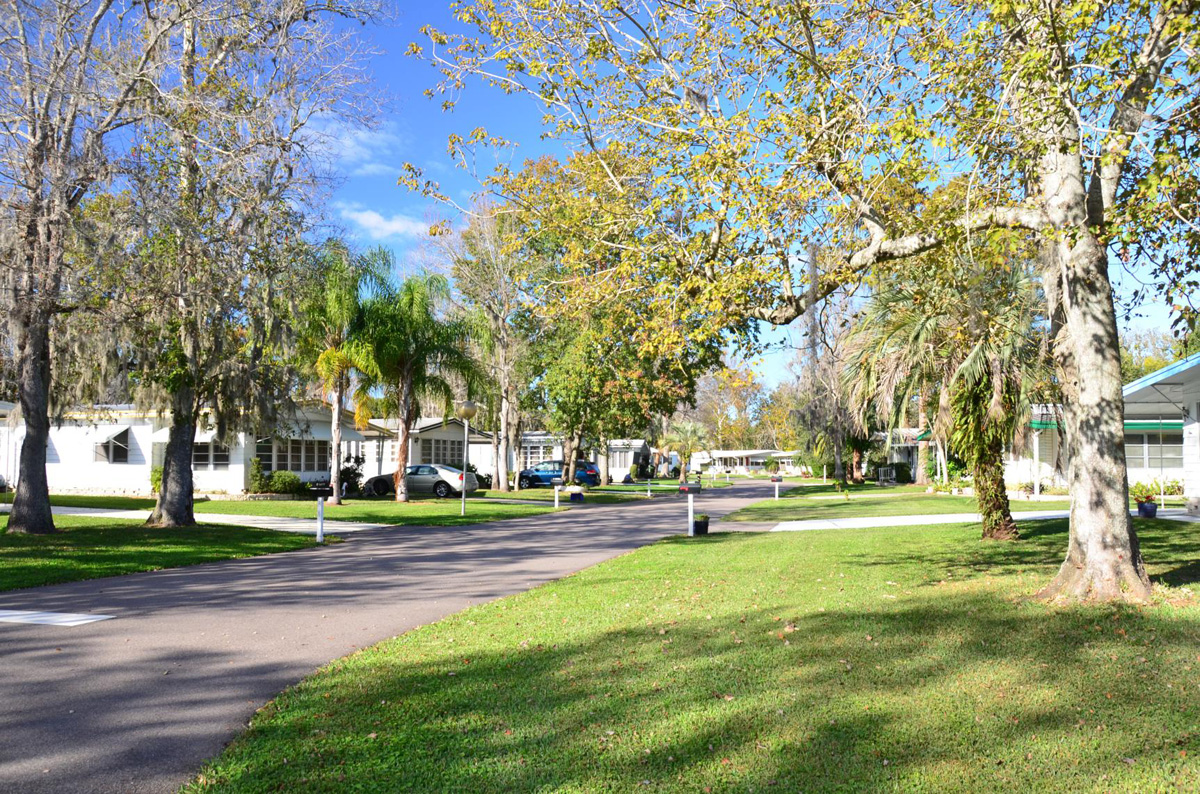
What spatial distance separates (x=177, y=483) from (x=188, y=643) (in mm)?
12707

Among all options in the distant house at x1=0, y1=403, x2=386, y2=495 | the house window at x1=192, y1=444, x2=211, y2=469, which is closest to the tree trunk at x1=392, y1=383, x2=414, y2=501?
the distant house at x1=0, y1=403, x2=386, y2=495

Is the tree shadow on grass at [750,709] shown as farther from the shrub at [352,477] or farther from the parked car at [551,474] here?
the parked car at [551,474]

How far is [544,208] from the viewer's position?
1162 cm

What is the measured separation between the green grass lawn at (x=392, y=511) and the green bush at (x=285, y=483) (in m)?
3.63

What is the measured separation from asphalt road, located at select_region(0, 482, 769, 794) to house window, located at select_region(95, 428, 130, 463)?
64.7 ft

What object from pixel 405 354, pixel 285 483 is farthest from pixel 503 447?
pixel 405 354

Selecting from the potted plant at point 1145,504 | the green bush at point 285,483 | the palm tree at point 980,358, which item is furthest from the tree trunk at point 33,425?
the potted plant at point 1145,504

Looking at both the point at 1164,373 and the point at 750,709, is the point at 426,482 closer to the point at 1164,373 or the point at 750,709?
the point at 1164,373

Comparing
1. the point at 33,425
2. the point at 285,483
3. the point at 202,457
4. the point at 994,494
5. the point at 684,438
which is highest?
the point at 33,425

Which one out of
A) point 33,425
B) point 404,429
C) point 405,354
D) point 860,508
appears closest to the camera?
point 33,425

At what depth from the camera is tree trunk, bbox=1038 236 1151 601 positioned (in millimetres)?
8242

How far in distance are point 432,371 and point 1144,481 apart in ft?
84.4

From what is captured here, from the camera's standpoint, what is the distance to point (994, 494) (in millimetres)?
15008

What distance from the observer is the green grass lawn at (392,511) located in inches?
905
